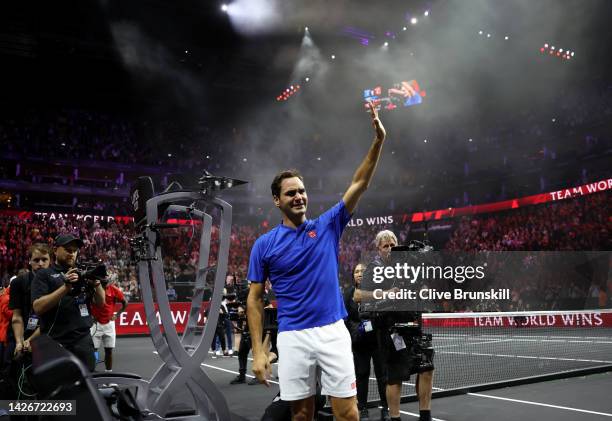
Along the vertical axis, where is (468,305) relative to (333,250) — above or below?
below

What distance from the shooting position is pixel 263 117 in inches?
1486

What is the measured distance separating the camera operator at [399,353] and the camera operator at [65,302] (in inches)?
110

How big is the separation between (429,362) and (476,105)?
28.1m

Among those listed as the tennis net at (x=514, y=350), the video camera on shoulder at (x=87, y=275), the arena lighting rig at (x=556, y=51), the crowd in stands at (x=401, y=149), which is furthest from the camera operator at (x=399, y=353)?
the crowd in stands at (x=401, y=149)

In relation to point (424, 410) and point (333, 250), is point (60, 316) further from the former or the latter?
point (424, 410)

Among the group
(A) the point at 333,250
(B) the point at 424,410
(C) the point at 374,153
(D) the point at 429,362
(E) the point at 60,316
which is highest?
(C) the point at 374,153

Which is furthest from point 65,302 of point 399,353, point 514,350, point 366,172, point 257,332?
point 514,350

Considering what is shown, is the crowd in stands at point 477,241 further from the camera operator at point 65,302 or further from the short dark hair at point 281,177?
the short dark hair at point 281,177

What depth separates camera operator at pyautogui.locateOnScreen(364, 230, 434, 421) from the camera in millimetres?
5203

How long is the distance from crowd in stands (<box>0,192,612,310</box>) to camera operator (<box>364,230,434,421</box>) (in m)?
14.3

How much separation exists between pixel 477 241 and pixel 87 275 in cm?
2805

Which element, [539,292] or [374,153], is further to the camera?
[539,292]

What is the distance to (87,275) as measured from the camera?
158 inches

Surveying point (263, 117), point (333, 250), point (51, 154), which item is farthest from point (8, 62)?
point (333, 250)
